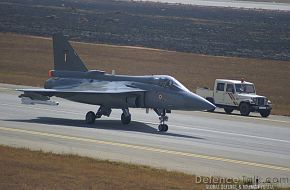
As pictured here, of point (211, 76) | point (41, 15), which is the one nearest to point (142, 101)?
point (211, 76)

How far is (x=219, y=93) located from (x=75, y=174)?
88.8ft

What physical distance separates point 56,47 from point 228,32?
42898 mm

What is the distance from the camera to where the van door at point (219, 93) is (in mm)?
46281

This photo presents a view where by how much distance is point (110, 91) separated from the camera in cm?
3369

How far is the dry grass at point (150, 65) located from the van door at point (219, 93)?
289 inches

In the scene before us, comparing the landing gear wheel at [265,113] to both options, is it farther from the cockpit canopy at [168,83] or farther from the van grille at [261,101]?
the cockpit canopy at [168,83]

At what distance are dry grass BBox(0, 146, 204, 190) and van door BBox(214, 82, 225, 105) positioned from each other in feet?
78.3

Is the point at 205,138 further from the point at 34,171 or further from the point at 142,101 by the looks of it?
the point at 34,171

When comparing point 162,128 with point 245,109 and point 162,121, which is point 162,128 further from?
point 245,109

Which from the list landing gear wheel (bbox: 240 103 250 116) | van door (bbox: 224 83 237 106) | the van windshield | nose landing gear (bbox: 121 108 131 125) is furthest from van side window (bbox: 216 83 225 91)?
nose landing gear (bbox: 121 108 131 125)

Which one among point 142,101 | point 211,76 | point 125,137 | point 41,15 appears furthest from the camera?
point 41,15

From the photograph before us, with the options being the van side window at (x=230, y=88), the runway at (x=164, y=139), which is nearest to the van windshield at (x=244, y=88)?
the van side window at (x=230, y=88)

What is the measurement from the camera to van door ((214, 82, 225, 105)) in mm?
46281

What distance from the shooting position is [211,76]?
60.1 meters
